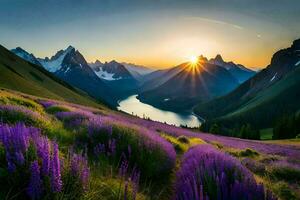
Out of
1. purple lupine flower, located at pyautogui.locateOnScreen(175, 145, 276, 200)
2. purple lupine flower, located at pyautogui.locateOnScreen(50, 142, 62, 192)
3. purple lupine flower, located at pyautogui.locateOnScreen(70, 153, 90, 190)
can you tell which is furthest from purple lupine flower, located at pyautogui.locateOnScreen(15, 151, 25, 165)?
purple lupine flower, located at pyautogui.locateOnScreen(175, 145, 276, 200)

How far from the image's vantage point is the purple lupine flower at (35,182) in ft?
11.2

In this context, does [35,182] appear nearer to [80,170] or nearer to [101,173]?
[80,170]

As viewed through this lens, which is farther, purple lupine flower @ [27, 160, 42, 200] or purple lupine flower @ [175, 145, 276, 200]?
purple lupine flower @ [175, 145, 276, 200]

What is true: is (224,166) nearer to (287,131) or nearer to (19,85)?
(19,85)

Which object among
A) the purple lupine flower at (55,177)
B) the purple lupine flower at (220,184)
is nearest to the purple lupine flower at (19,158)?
the purple lupine flower at (55,177)

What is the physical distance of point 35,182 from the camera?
341cm

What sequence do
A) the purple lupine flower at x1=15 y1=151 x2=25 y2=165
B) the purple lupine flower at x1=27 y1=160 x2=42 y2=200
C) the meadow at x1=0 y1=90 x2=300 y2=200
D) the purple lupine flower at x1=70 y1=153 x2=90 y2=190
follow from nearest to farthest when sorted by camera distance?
the purple lupine flower at x1=27 y1=160 x2=42 y2=200
the meadow at x1=0 y1=90 x2=300 y2=200
the purple lupine flower at x1=15 y1=151 x2=25 y2=165
the purple lupine flower at x1=70 y1=153 x2=90 y2=190

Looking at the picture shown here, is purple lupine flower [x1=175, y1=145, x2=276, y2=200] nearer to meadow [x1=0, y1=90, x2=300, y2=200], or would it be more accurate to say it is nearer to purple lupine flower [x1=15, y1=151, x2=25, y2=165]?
meadow [x1=0, y1=90, x2=300, y2=200]

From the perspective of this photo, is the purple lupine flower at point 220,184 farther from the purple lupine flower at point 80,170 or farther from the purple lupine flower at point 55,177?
the purple lupine flower at point 55,177

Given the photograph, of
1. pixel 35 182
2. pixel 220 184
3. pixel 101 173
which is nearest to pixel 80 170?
pixel 35 182

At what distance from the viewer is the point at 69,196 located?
3.90 metres

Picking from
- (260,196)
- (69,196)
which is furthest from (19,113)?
(260,196)

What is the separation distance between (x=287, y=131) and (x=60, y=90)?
7145 cm

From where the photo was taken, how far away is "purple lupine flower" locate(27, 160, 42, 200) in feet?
11.2
